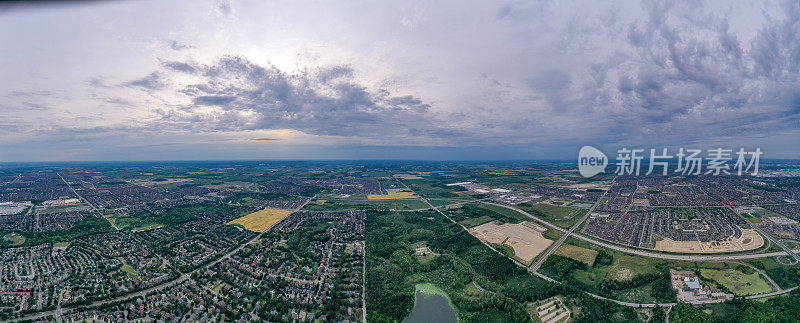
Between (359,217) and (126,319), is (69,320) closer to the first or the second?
(126,319)

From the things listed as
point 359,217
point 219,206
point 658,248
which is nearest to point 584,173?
point 658,248

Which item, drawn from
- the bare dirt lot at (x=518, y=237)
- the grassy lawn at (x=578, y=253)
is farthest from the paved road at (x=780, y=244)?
the bare dirt lot at (x=518, y=237)

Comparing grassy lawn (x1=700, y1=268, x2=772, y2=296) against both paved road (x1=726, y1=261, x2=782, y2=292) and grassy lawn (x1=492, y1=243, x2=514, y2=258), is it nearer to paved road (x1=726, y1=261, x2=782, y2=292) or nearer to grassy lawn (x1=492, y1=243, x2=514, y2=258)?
paved road (x1=726, y1=261, x2=782, y2=292)

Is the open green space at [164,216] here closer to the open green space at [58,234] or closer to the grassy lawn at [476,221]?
the open green space at [58,234]

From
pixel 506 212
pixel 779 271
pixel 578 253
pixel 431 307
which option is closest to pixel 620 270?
pixel 578 253

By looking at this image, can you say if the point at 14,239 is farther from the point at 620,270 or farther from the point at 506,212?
the point at 620,270

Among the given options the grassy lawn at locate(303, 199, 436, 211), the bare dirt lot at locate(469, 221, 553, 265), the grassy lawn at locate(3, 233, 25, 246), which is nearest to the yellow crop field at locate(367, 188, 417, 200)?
the grassy lawn at locate(303, 199, 436, 211)
